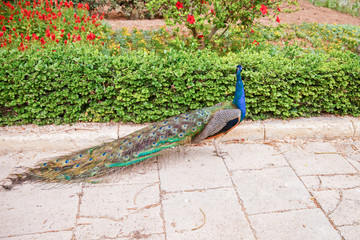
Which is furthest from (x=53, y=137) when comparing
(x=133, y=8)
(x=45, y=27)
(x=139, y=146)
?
(x=133, y=8)

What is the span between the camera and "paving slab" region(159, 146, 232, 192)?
3.78 m

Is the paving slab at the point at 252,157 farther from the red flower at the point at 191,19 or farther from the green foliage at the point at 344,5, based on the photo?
the green foliage at the point at 344,5

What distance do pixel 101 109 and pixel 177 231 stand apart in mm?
2228

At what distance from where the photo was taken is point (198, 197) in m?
3.56

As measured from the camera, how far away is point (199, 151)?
450 centimetres

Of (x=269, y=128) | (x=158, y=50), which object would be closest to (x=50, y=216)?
(x=269, y=128)

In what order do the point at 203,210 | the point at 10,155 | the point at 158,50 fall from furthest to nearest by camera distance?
the point at 158,50 < the point at 10,155 < the point at 203,210

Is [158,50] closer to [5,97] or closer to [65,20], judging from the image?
[65,20]

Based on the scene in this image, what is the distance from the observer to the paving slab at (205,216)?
10.1 feet

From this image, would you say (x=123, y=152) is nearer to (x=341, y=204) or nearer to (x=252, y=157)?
(x=252, y=157)

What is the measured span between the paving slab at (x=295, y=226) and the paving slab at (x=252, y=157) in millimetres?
896

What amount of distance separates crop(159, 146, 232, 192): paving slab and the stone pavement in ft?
0.04

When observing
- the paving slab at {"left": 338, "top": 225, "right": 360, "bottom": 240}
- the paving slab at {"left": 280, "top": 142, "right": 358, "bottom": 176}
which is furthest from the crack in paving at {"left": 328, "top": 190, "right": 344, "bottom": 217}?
the paving slab at {"left": 280, "top": 142, "right": 358, "bottom": 176}

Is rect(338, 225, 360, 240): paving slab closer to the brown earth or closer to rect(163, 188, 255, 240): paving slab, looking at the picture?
rect(163, 188, 255, 240): paving slab
